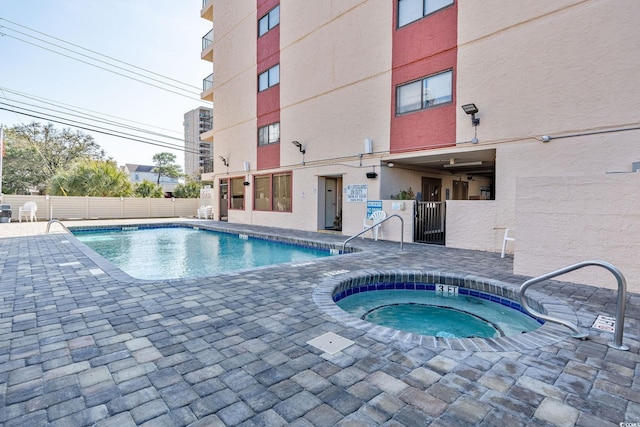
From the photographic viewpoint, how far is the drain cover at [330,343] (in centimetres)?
241

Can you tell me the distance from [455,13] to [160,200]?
19.0 metres

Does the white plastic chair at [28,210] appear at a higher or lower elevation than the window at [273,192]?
lower

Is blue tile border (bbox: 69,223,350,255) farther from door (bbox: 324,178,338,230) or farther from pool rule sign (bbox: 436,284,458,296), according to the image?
pool rule sign (bbox: 436,284,458,296)

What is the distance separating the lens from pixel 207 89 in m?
18.4

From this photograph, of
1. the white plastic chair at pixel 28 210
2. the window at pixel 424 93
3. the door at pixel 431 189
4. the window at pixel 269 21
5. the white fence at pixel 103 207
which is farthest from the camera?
the white fence at pixel 103 207

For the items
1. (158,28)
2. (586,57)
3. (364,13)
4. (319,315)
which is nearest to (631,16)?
(586,57)

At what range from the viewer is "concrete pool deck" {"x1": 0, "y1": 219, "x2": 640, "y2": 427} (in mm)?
1686

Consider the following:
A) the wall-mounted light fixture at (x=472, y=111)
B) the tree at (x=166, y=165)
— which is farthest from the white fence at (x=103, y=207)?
the tree at (x=166, y=165)

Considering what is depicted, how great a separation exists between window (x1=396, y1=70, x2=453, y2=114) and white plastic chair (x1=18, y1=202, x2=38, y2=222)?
16.5 m

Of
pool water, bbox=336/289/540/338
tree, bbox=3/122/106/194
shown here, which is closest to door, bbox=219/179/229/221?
pool water, bbox=336/289/540/338

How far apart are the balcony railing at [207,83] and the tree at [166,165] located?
121 ft

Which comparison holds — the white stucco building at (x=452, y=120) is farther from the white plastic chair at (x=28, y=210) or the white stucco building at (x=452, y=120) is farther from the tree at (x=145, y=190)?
the tree at (x=145, y=190)

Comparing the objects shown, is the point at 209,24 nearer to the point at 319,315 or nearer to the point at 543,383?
the point at 319,315

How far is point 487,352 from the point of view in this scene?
7.88 feet
